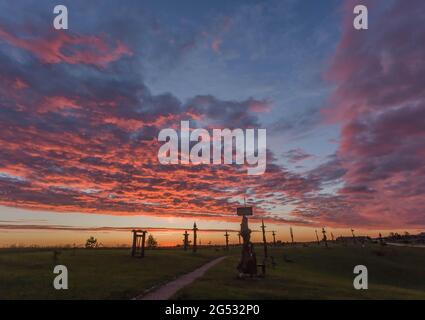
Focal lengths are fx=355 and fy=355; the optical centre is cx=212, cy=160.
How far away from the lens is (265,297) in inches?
954

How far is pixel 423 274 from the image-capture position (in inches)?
2692

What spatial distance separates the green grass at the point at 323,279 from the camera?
26.4 metres

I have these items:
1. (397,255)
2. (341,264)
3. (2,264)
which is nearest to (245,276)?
(2,264)

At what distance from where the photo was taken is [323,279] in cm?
4762

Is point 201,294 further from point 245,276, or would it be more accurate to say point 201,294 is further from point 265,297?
point 245,276

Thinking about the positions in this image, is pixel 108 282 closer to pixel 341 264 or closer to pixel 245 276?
pixel 245 276

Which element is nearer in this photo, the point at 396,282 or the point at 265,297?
the point at 265,297

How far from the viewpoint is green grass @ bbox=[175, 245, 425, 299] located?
2636cm

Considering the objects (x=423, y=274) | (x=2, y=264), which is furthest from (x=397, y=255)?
(x=2, y=264)

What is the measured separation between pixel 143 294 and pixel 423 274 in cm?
6421

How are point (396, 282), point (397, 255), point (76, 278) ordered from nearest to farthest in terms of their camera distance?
point (76, 278) < point (396, 282) < point (397, 255)
